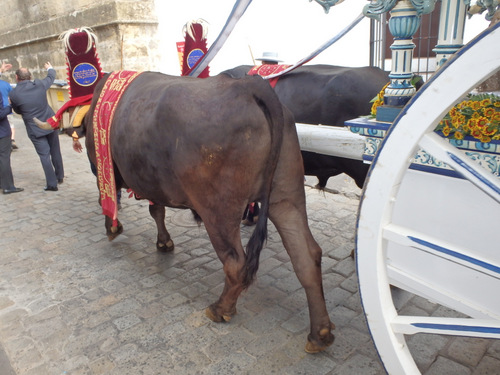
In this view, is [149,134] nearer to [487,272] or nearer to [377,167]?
[377,167]

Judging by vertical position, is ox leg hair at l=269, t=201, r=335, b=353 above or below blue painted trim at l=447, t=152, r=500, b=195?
below

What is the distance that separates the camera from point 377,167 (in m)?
1.42

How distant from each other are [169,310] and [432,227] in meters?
1.95

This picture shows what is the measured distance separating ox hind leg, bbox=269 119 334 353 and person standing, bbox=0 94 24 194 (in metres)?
5.06

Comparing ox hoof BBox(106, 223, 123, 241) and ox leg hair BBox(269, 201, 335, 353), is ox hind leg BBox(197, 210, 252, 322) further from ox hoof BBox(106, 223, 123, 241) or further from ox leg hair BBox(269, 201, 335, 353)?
ox hoof BBox(106, 223, 123, 241)

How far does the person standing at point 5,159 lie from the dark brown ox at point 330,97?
4.48 meters

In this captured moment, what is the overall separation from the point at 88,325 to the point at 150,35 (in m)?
6.96

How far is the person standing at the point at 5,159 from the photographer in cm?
593

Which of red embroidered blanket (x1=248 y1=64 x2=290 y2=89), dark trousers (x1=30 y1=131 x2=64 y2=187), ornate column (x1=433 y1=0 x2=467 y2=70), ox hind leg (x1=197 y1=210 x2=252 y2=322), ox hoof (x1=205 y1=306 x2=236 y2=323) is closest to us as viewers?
ornate column (x1=433 y1=0 x2=467 y2=70)

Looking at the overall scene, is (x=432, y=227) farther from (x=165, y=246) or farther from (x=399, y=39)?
(x=165, y=246)

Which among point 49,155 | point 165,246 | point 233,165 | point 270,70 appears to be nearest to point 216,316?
point 233,165

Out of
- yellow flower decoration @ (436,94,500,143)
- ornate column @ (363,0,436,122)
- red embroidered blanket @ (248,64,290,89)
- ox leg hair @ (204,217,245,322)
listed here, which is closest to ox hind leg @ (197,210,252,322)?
ox leg hair @ (204,217,245,322)

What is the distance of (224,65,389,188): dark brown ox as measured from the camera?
3098 millimetres

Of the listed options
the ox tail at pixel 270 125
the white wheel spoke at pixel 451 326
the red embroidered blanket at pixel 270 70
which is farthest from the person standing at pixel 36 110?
the white wheel spoke at pixel 451 326
